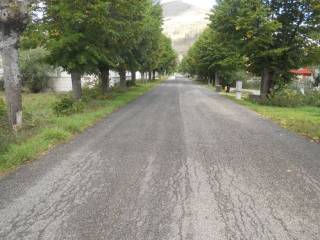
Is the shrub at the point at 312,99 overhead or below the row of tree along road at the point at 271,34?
below

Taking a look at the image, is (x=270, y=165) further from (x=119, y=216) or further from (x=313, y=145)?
(x=119, y=216)

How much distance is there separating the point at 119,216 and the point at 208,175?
2327 mm

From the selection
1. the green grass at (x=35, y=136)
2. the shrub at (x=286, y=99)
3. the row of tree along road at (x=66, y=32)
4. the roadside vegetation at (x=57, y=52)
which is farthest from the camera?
the shrub at (x=286, y=99)

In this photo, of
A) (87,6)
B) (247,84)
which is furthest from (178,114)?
(247,84)

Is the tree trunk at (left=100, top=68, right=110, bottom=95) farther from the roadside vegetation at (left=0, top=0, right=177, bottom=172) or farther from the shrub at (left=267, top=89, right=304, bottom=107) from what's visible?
the shrub at (left=267, top=89, right=304, bottom=107)

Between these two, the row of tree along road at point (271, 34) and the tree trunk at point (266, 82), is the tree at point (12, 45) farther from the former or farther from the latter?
the tree trunk at point (266, 82)

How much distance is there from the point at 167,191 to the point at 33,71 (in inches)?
1108

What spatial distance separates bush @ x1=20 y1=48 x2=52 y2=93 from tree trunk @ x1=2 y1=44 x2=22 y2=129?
20.0m

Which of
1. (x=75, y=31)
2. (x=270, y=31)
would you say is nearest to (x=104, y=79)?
(x=75, y=31)

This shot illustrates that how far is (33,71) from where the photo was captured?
3128 cm

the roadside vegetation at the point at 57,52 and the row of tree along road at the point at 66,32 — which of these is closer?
the roadside vegetation at the point at 57,52

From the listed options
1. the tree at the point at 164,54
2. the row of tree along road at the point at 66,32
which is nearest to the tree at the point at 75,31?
the row of tree along road at the point at 66,32

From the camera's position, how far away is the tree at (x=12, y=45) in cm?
1029

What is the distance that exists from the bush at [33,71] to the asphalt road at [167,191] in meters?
22.7
